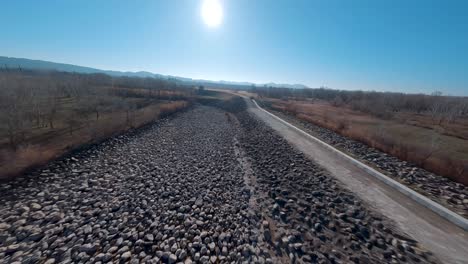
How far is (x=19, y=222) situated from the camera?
594 centimetres

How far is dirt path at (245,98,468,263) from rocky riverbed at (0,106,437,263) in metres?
0.45

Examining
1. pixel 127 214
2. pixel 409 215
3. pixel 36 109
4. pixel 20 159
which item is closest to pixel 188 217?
pixel 127 214

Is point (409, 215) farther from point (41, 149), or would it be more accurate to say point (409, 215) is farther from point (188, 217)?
point (41, 149)

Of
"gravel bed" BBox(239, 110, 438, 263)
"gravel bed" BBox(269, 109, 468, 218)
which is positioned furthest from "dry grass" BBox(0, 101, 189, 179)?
"gravel bed" BBox(269, 109, 468, 218)

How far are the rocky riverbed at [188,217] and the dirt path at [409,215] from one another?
45 cm

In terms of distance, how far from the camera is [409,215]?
19.8ft

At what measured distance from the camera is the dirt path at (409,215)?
4.75 m

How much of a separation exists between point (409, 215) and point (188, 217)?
24.6 ft

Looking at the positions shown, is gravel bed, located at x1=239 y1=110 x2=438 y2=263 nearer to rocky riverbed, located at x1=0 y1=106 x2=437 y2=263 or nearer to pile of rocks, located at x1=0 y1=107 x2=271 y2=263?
rocky riverbed, located at x1=0 y1=106 x2=437 y2=263

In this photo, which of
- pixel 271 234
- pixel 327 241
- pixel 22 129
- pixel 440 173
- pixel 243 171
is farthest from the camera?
pixel 22 129

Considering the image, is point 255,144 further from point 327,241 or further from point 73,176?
point 73,176

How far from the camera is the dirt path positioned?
4754 millimetres

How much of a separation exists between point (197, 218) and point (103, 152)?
1027 cm

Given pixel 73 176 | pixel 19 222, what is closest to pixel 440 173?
pixel 19 222
